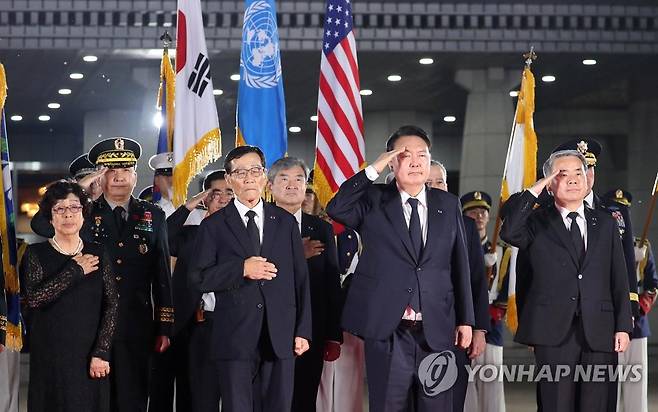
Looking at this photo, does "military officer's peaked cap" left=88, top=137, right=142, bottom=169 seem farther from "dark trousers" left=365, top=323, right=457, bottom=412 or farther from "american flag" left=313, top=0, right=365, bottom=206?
"dark trousers" left=365, top=323, right=457, bottom=412

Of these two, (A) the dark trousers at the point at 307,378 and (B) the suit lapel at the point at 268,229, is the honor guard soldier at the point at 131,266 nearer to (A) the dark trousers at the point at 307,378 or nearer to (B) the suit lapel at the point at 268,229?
(A) the dark trousers at the point at 307,378

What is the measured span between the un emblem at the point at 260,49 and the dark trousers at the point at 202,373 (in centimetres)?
147

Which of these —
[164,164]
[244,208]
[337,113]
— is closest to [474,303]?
[244,208]

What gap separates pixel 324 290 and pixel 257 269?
78 cm

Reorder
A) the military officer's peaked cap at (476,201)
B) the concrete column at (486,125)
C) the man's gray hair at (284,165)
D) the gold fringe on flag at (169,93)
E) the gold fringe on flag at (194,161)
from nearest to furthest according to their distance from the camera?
the man's gray hair at (284,165) → the gold fringe on flag at (194,161) → the gold fringe on flag at (169,93) → the military officer's peaked cap at (476,201) → the concrete column at (486,125)

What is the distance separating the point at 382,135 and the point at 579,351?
9.15 m

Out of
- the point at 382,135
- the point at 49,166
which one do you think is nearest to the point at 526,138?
the point at 382,135

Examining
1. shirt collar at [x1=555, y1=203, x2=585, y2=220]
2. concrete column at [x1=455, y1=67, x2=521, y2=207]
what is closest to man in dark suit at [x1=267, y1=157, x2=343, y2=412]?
shirt collar at [x1=555, y1=203, x2=585, y2=220]

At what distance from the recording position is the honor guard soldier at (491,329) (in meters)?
6.42

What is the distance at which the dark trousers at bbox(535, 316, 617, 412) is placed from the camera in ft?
15.2

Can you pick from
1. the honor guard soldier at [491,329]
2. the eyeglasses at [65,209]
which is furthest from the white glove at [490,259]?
the eyeglasses at [65,209]

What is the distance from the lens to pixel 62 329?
4.43 metres

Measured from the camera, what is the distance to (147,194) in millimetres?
7074

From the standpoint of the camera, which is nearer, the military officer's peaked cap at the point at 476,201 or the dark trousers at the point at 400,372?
the dark trousers at the point at 400,372
